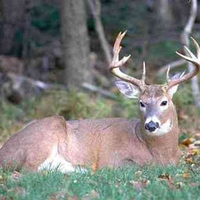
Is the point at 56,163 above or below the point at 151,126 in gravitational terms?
below

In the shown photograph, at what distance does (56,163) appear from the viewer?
977cm

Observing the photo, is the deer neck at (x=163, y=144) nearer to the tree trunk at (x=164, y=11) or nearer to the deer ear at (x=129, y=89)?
the deer ear at (x=129, y=89)

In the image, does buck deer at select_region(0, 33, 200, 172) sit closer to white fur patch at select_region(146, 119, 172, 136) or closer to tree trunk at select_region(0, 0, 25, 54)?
white fur patch at select_region(146, 119, 172, 136)

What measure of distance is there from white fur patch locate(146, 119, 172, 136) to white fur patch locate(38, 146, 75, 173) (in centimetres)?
97

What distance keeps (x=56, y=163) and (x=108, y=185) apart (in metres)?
2.04

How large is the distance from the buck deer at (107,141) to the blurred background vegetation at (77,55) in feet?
9.45

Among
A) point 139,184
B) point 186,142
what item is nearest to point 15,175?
point 139,184

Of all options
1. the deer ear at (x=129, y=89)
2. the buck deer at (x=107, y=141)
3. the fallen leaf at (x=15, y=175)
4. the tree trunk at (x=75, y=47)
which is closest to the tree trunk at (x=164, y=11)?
the tree trunk at (x=75, y=47)

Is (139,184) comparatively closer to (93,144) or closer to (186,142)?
(93,144)

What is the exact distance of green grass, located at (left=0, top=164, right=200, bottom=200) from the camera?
24.1 ft

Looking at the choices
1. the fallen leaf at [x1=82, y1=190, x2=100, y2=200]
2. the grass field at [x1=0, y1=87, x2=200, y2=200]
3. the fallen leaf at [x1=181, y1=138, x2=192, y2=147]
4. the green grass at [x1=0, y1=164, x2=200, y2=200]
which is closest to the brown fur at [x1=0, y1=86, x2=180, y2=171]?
the grass field at [x1=0, y1=87, x2=200, y2=200]

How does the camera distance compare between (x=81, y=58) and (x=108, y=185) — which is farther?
(x=81, y=58)

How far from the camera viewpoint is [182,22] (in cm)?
1941

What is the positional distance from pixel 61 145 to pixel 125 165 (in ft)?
2.64
